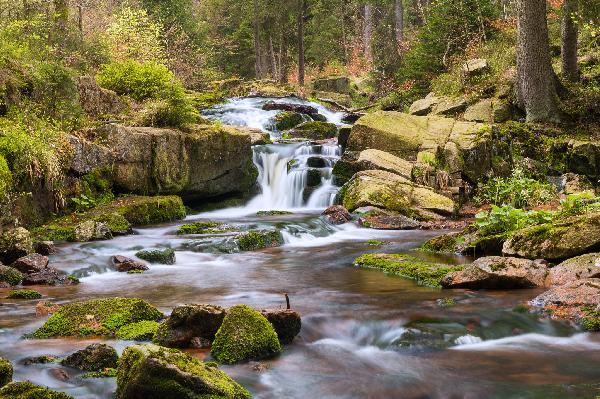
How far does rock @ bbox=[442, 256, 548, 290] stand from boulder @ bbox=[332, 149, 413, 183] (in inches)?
355

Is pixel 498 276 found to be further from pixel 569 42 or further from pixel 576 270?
pixel 569 42

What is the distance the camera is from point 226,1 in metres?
44.8

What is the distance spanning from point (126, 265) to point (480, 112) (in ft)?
46.7

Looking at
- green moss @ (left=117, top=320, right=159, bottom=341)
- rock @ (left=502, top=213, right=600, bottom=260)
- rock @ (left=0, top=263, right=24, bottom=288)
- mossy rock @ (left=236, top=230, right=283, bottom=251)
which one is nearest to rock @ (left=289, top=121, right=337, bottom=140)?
mossy rock @ (left=236, top=230, right=283, bottom=251)

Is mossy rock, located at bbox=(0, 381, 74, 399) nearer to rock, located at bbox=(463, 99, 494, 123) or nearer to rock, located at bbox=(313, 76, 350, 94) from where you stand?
rock, located at bbox=(463, 99, 494, 123)

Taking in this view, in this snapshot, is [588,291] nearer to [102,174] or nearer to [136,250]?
[136,250]

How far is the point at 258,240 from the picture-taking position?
41.2 feet

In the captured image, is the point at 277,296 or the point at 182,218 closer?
the point at 277,296

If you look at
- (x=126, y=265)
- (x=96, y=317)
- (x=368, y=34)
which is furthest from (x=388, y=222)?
(x=368, y=34)

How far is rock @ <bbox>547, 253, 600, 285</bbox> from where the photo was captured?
756cm

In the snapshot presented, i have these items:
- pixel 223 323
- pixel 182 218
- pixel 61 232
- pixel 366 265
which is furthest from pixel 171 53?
pixel 223 323

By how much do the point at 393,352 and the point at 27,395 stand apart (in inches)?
135

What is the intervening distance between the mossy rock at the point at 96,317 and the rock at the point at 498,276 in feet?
13.4

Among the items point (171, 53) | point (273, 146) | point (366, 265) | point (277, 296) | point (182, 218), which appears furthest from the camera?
point (171, 53)
